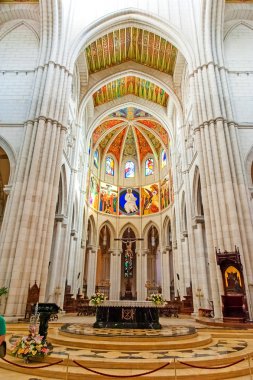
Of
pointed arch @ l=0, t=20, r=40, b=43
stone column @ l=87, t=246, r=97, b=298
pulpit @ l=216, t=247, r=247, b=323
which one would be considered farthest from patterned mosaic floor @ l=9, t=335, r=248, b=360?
stone column @ l=87, t=246, r=97, b=298

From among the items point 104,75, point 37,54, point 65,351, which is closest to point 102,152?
point 104,75

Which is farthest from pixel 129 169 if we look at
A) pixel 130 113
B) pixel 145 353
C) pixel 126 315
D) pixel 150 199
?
pixel 145 353

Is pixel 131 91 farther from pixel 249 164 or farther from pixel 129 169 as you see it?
pixel 249 164

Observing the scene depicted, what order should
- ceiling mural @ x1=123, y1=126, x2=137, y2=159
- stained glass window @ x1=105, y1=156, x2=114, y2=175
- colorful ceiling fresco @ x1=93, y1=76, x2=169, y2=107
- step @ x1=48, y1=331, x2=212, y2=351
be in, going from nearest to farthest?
step @ x1=48, y1=331, x2=212, y2=351, colorful ceiling fresco @ x1=93, y1=76, x2=169, y2=107, stained glass window @ x1=105, y1=156, x2=114, y2=175, ceiling mural @ x1=123, y1=126, x2=137, y2=159

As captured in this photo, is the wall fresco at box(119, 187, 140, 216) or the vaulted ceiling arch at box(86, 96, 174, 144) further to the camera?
the wall fresco at box(119, 187, 140, 216)

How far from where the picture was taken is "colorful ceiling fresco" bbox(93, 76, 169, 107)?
2394 centimetres

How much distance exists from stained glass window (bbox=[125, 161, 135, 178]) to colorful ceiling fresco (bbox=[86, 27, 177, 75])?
42.2ft

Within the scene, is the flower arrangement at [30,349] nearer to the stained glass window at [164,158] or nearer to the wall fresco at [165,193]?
the wall fresco at [165,193]

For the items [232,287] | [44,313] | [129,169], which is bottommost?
[44,313]

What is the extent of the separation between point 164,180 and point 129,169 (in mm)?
5656

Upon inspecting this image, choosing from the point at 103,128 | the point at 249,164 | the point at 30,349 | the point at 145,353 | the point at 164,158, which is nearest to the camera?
the point at 30,349

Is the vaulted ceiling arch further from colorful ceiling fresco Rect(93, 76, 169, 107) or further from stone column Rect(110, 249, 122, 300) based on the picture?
stone column Rect(110, 249, 122, 300)

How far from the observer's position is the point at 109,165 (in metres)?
31.5

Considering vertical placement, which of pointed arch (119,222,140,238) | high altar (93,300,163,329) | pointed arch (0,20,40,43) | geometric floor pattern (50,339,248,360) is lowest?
geometric floor pattern (50,339,248,360)
